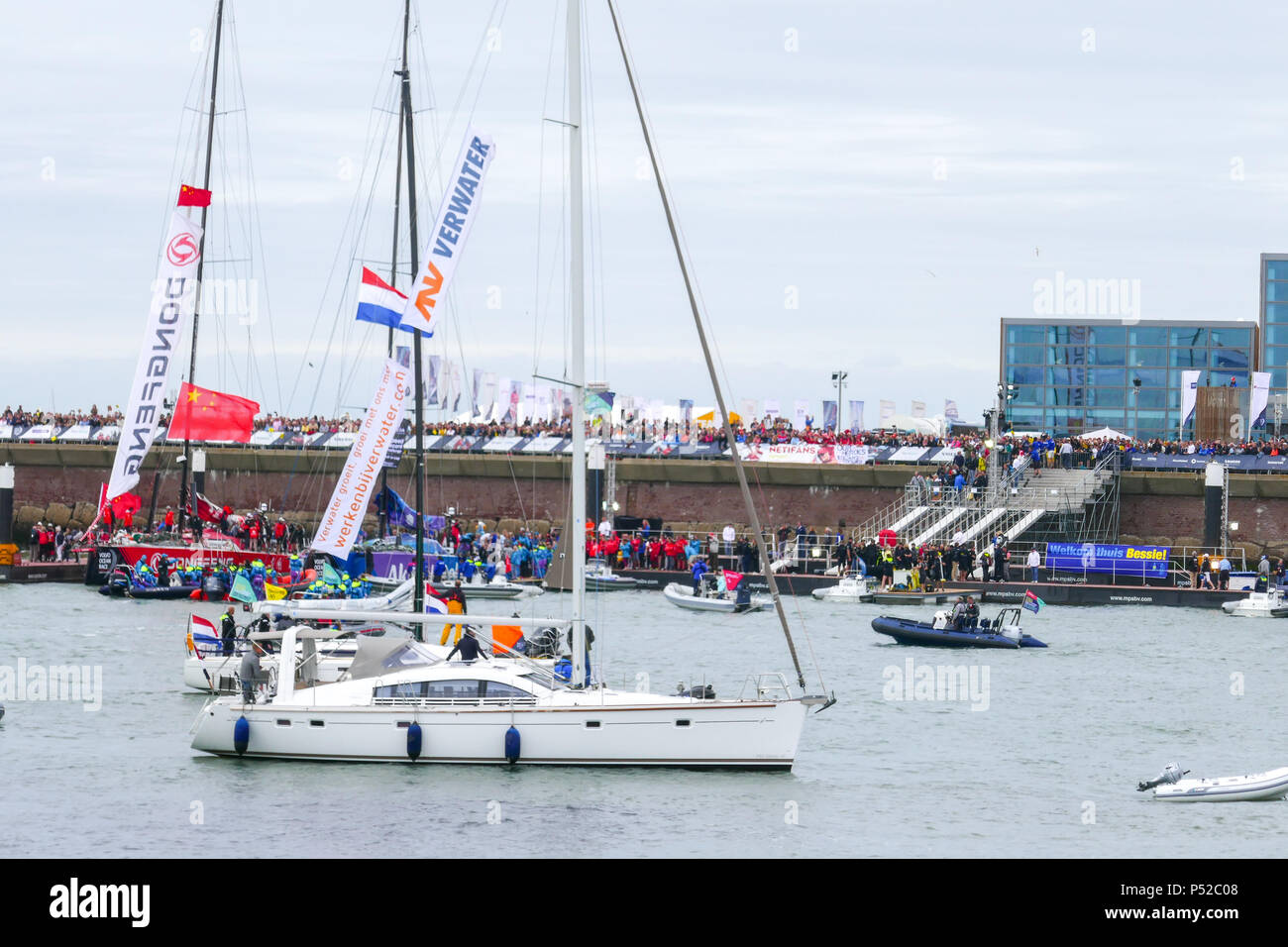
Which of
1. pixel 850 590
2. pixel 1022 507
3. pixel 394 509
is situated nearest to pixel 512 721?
pixel 394 509

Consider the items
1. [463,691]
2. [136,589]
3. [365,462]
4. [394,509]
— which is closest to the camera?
[463,691]

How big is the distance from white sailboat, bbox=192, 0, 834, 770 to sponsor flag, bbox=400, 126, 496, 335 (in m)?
6.82

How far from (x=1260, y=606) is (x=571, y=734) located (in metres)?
37.1

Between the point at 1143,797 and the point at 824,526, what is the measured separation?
42.7m

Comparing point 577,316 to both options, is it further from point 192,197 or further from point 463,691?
point 192,197

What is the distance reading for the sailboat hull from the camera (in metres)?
27.8

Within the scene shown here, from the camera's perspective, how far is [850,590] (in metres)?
61.2

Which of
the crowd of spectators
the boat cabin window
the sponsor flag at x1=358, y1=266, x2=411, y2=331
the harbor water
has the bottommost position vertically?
the harbor water

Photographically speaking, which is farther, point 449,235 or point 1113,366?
point 1113,366

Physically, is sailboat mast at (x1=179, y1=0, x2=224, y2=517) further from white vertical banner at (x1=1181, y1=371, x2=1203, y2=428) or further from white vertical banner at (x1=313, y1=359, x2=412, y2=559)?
white vertical banner at (x1=1181, y1=371, x2=1203, y2=428)

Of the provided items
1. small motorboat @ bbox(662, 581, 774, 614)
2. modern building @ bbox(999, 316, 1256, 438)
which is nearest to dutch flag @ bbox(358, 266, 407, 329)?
small motorboat @ bbox(662, 581, 774, 614)

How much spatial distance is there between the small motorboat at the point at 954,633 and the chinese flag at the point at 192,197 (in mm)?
23126
